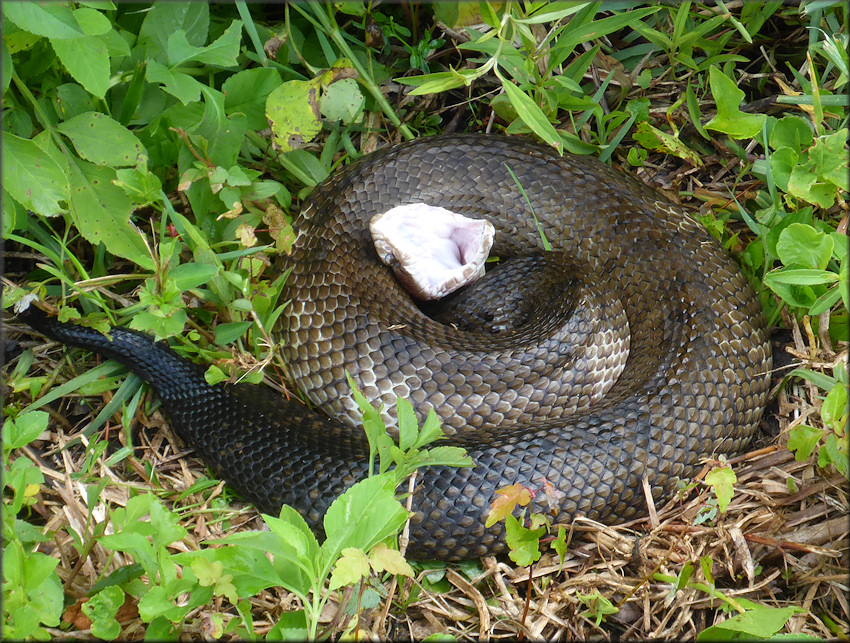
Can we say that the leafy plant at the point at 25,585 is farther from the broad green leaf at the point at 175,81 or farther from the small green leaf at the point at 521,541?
the broad green leaf at the point at 175,81

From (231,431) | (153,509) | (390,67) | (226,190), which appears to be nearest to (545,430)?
(231,431)

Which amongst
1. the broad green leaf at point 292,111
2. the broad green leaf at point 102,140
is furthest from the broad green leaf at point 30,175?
the broad green leaf at point 292,111

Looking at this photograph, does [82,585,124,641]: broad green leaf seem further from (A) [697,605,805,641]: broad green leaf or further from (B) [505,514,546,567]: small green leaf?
(A) [697,605,805,641]: broad green leaf

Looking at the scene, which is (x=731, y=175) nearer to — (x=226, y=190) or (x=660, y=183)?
(x=660, y=183)

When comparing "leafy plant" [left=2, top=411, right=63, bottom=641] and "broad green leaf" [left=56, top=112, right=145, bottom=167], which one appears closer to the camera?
"leafy plant" [left=2, top=411, right=63, bottom=641]

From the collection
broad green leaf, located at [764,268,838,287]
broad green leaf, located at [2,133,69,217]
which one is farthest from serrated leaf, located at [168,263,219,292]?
broad green leaf, located at [764,268,838,287]

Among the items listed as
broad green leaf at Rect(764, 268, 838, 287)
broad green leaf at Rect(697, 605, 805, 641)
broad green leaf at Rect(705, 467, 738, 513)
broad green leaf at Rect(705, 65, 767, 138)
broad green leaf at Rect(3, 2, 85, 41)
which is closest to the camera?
broad green leaf at Rect(697, 605, 805, 641)

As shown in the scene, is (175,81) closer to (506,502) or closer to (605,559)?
(506,502)
